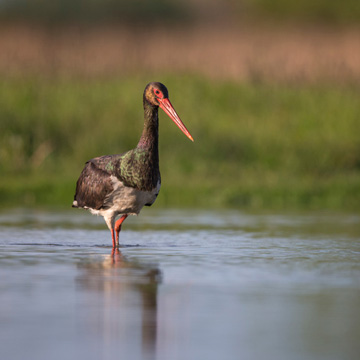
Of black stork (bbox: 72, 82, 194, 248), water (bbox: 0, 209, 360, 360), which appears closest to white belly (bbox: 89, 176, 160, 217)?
black stork (bbox: 72, 82, 194, 248)

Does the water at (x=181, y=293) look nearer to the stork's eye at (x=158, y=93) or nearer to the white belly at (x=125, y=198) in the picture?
the white belly at (x=125, y=198)

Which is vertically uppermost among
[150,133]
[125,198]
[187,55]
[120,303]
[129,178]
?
[187,55]

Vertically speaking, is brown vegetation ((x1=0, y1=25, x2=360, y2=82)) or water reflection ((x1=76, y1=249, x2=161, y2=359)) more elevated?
brown vegetation ((x1=0, y1=25, x2=360, y2=82))

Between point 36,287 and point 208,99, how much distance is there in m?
16.7

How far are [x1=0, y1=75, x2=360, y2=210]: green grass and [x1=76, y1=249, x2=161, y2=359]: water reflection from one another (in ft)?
Answer: 27.2

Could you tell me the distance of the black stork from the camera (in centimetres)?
1151

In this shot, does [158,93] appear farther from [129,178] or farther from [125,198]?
[125,198]

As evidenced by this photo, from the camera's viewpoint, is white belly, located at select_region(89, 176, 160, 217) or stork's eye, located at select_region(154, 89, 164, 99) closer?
white belly, located at select_region(89, 176, 160, 217)

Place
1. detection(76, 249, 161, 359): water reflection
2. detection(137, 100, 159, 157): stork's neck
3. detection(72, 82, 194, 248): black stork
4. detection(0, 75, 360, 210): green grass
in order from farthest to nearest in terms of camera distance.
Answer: detection(0, 75, 360, 210): green grass, detection(137, 100, 159, 157): stork's neck, detection(72, 82, 194, 248): black stork, detection(76, 249, 161, 359): water reflection

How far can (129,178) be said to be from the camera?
37.8 feet

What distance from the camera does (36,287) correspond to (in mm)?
8242

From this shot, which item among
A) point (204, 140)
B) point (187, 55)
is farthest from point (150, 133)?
point (187, 55)

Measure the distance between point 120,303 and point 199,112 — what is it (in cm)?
1653

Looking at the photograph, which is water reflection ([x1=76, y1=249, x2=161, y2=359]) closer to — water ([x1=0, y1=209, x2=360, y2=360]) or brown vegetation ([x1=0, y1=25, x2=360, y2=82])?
water ([x1=0, y1=209, x2=360, y2=360])
